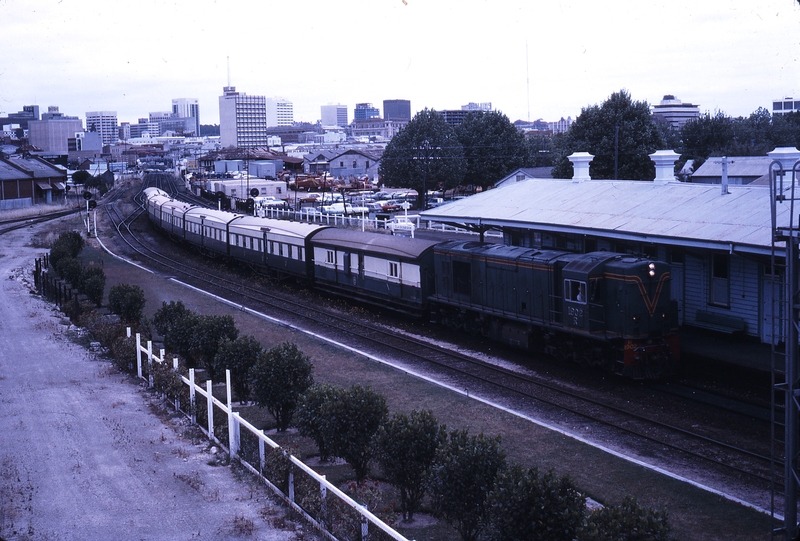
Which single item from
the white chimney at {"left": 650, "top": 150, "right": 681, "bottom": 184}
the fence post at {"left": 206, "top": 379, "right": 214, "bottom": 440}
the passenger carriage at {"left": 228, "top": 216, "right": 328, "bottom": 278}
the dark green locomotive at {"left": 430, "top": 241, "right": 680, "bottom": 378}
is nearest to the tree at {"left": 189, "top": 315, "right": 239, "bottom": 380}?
the fence post at {"left": 206, "top": 379, "right": 214, "bottom": 440}

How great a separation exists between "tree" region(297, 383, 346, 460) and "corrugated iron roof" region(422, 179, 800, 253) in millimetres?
10202

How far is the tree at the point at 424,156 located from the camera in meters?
71.6

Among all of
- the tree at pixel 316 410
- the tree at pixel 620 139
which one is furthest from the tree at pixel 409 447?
the tree at pixel 620 139

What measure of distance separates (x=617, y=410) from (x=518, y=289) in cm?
573

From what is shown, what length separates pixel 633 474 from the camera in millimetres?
12586

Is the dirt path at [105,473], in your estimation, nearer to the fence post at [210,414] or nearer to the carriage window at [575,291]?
the fence post at [210,414]

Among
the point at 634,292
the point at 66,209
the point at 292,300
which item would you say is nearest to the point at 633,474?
the point at 634,292

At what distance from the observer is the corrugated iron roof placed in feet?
60.0

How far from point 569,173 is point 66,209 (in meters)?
51.4

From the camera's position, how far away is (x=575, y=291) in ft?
62.4

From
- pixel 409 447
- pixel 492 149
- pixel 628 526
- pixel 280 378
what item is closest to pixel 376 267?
pixel 280 378

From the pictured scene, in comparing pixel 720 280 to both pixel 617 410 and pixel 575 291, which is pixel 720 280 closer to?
pixel 575 291

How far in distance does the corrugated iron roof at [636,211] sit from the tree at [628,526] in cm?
1046

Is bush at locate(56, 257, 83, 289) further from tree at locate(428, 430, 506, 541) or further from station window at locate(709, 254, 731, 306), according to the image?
tree at locate(428, 430, 506, 541)
